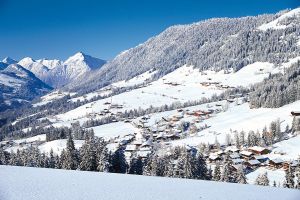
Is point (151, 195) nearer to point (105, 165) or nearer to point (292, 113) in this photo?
point (105, 165)

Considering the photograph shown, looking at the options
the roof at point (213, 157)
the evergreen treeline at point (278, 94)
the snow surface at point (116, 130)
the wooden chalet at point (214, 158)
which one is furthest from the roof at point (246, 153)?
the snow surface at point (116, 130)

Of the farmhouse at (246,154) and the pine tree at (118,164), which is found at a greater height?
the pine tree at (118,164)

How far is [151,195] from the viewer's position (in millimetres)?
15344

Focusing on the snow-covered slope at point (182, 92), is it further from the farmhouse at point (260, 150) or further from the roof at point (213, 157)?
the farmhouse at point (260, 150)

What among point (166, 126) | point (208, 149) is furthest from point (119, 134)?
point (208, 149)

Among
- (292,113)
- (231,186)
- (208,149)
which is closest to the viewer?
(231,186)

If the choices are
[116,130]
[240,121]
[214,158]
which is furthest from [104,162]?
[116,130]

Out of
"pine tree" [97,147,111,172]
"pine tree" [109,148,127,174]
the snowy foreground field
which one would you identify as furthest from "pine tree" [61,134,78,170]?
the snowy foreground field

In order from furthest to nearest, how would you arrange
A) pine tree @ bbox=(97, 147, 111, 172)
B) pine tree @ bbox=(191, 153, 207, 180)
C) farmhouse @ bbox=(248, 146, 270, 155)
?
farmhouse @ bbox=(248, 146, 270, 155) < pine tree @ bbox=(191, 153, 207, 180) < pine tree @ bbox=(97, 147, 111, 172)

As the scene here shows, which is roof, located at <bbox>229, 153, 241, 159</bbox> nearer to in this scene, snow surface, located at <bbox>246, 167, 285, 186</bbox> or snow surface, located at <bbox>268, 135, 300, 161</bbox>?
snow surface, located at <bbox>246, 167, 285, 186</bbox>

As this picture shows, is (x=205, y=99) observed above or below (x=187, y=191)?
above

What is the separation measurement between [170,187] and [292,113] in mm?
72023

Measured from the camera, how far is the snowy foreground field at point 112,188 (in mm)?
14781

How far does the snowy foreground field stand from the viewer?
14.8 metres
